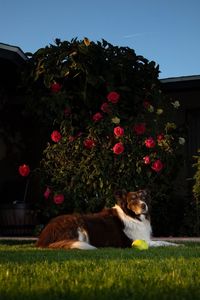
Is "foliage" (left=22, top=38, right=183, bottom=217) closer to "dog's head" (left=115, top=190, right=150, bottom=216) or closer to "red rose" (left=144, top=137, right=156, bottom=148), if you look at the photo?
"red rose" (left=144, top=137, right=156, bottom=148)

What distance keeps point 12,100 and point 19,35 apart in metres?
2.00

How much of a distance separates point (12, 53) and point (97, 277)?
23.0 ft

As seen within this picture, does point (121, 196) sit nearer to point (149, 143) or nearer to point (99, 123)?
point (149, 143)

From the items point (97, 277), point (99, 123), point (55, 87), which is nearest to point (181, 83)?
point (99, 123)

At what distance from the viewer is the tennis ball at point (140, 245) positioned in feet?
27.3

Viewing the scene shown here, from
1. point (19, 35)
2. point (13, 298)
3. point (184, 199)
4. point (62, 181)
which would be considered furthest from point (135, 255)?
point (19, 35)

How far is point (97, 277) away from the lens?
4.51 metres

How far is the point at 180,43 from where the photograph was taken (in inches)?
584

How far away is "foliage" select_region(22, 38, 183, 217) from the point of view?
10359 millimetres

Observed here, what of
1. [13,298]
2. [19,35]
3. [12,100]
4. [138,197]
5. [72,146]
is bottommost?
[13,298]

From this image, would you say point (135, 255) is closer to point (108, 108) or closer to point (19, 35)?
point (108, 108)

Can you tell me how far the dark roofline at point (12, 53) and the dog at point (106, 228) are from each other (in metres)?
3.37

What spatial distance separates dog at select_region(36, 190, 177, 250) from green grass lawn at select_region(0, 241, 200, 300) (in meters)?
1.71

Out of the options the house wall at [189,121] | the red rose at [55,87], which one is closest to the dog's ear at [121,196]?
the red rose at [55,87]
